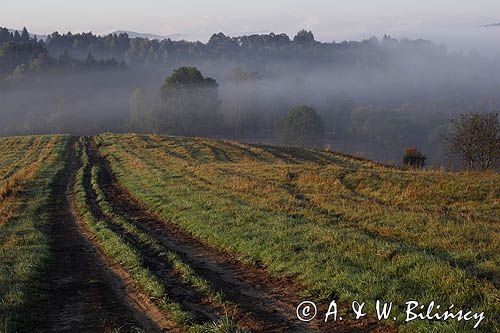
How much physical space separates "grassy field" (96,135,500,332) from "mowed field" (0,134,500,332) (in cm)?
5

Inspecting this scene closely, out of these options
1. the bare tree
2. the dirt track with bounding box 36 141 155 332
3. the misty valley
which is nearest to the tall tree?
the misty valley

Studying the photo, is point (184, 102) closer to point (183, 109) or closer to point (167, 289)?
point (183, 109)

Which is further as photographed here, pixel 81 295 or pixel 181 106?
pixel 181 106

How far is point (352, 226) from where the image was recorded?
14039 millimetres

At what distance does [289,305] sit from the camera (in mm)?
8922

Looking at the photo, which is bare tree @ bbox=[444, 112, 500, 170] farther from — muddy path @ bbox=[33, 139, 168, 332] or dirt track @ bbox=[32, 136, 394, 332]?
muddy path @ bbox=[33, 139, 168, 332]

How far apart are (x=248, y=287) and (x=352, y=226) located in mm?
5185

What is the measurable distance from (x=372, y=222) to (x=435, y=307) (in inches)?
258

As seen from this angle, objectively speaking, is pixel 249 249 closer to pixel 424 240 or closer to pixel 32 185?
pixel 424 240

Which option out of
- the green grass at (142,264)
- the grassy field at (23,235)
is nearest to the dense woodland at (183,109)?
the grassy field at (23,235)

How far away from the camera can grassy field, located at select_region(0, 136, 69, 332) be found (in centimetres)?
930

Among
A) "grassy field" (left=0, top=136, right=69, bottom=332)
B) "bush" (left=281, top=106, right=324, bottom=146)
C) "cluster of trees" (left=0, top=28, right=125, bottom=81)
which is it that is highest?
"cluster of trees" (left=0, top=28, right=125, bottom=81)

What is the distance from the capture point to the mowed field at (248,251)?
852 cm

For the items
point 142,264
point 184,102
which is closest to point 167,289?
point 142,264
